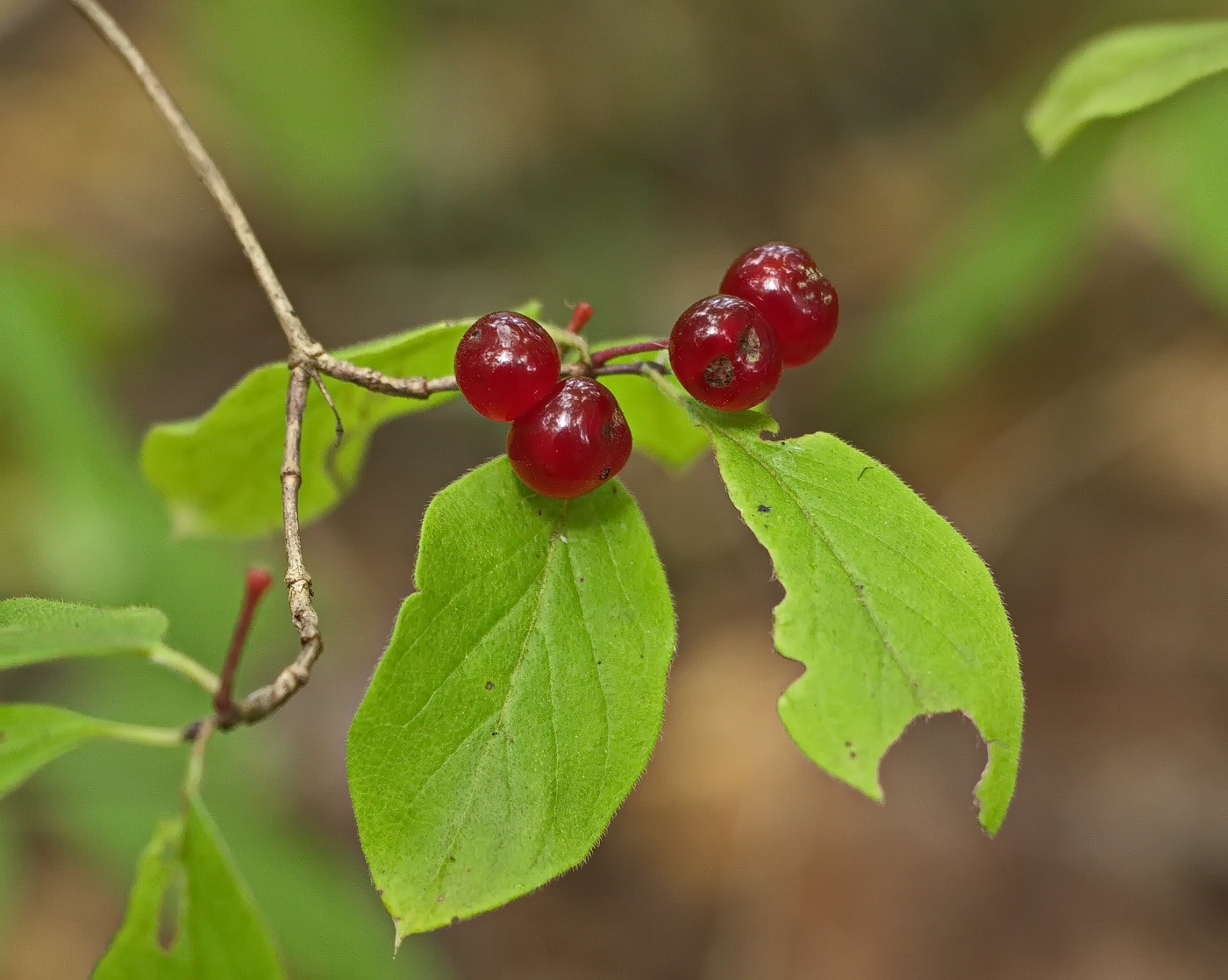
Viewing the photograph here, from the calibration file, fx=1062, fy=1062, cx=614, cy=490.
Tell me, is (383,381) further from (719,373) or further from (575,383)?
(719,373)

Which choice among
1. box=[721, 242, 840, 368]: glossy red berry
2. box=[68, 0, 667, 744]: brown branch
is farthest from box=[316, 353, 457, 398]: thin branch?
box=[721, 242, 840, 368]: glossy red berry

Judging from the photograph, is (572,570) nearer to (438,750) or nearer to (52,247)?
(438,750)

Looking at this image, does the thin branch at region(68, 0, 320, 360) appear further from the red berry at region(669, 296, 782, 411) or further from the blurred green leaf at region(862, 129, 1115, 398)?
the blurred green leaf at region(862, 129, 1115, 398)

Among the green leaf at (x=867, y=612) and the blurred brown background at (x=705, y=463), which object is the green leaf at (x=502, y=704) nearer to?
the green leaf at (x=867, y=612)

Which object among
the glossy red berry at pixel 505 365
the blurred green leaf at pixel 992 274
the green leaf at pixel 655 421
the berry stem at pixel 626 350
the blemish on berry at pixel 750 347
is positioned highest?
the blurred green leaf at pixel 992 274

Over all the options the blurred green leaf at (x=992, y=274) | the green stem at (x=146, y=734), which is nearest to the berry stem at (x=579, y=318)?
the green stem at (x=146, y=734)

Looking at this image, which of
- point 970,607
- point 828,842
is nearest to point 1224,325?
point 828,842
